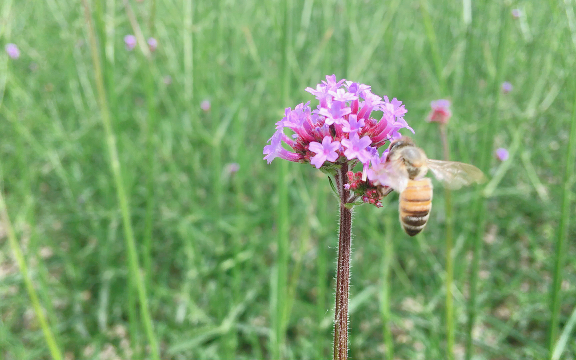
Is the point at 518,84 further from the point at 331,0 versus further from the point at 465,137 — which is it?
the point at 331,0

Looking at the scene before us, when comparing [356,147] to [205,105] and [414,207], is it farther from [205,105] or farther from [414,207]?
[205,105]

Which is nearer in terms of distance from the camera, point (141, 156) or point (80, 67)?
point (141, 156)

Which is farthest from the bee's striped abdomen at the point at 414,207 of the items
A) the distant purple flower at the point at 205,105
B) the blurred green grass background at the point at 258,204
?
the distant purple flower at the point at 205,105

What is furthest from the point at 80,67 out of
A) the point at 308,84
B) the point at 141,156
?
the point at 308,84

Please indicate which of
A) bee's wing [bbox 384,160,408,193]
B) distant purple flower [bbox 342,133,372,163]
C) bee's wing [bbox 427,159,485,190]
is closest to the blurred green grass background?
bee's wing [bbox 427,159,485,190]

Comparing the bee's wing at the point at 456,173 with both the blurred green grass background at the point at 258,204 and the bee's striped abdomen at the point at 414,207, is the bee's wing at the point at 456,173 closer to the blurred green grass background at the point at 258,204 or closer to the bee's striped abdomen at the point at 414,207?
the bee's striped abdomen at the point at 414,207
